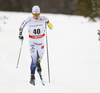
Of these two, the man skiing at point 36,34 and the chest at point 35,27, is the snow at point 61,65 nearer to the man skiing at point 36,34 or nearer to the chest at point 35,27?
the man skiing at point 36,34

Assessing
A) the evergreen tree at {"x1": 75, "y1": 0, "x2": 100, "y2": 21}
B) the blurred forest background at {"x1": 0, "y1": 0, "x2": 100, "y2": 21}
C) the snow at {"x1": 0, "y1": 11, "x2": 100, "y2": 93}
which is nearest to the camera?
the snow at {"x1": 0, "y1": 11, "x2": 100, "y2": 93}

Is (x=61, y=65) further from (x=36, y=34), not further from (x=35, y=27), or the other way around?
(x=35, y=27)

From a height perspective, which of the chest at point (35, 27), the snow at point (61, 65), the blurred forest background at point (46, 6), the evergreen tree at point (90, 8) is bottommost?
the snow at point (61, 65)

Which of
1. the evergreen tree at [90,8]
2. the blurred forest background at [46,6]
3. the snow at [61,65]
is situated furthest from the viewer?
the blurred forest background at [46,6]

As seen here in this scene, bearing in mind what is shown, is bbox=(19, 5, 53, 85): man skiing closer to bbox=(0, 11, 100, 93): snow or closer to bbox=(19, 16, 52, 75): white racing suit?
bbox=(19, 16, 52, 75): white racing suit

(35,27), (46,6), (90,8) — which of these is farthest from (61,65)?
(46,6)

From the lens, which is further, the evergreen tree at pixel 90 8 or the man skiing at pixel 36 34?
the evergreen tree at pixel 90 8

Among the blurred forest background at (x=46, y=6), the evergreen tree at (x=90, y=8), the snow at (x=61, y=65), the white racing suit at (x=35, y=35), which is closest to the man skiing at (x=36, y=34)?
the white racing suit at (x=35, y=35)

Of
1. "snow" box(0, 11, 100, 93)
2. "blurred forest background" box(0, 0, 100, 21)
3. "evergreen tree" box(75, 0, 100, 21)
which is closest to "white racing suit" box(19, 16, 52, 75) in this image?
"snow" box(0, 11, 100, 93)

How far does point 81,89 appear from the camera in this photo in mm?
5824

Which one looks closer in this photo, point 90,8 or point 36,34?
point 36,34

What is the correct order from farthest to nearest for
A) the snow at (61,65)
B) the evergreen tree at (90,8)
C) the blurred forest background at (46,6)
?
the blurred forest background at (46,6) < the evergreen tree at (90,8) < the snow at (61,65)

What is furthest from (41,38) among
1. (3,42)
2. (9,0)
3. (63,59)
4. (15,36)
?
(9,0)

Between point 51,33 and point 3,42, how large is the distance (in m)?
4.36
